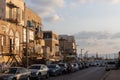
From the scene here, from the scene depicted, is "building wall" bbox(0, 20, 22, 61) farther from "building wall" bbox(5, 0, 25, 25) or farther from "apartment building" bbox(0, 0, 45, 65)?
"building wall" bbox(5, 0, 25, 25)

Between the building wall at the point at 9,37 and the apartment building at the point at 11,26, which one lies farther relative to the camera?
the apartment building at the point at 11,26

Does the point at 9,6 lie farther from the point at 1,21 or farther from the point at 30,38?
the point at 30,38

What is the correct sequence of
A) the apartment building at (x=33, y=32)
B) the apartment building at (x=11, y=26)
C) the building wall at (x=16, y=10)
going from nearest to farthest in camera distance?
the apartment building at (x=11, y=26), the building wall at (x=16, y=10), the apartment building at (x=33, y=32)

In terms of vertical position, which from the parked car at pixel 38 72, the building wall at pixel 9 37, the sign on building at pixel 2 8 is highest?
the sign on building at pixel 2 8

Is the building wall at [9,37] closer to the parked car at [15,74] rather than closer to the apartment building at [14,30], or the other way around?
the apartment building at [14,30]

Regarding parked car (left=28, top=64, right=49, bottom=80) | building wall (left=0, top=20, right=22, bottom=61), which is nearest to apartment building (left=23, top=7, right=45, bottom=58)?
building wall (left=0, top=20, right=22, bottom=61)

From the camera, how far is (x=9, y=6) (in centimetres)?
6353

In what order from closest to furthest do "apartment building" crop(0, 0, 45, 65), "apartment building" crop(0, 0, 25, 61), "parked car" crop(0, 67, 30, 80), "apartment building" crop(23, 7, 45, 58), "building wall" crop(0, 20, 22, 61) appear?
"parked car" crop(0, 67, 30, 80)
"building wall" crop(0, 20, 22, 61)
"apartment building" crop(0, 0, 25, 61)
"apartment building" crop(0, 0, 45, 65)
"apartment building" crop(23, 7, 45, 58)

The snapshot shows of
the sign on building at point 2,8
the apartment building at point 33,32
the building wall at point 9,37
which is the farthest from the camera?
the apartment building at point 33,32

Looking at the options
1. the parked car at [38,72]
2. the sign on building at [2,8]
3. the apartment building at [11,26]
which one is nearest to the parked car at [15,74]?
the parked car at [38,72]

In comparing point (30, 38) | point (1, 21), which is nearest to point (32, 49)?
point (30, 38)

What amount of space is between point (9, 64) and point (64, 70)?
31.5 feet

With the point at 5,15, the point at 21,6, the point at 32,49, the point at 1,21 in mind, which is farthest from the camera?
the point at 32,49

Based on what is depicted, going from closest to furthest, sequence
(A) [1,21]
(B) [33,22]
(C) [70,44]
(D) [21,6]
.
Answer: (A) [1,21]
(D) [21,6]
(B) [33,22]
(C) [70,44]
